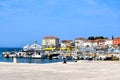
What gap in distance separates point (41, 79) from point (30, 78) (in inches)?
32.8

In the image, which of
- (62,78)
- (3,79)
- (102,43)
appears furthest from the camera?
(102,43)

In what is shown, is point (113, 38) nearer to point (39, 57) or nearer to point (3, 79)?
point (39, 57)

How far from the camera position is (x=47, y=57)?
108 meters

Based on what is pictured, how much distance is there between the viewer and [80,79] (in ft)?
71.9

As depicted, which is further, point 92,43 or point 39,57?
point 92,43

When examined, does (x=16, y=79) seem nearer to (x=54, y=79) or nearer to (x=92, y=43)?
(x=54, y=79)

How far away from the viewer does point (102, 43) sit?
617 ft

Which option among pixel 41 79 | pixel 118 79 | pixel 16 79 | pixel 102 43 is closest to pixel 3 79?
pixel 16 79

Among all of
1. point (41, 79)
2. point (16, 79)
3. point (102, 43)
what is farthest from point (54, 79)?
point (102, 43)

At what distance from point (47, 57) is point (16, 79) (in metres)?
87.5

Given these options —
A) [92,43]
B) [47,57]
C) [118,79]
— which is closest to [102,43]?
[92,43]

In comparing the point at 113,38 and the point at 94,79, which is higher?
the point at 113,38

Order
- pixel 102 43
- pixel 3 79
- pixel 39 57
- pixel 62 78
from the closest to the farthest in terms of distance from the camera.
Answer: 1. pixel 3 79
2. pixel 62 78
3. pixel 39 57
4. pixel 102 43

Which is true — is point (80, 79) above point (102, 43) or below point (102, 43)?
below
